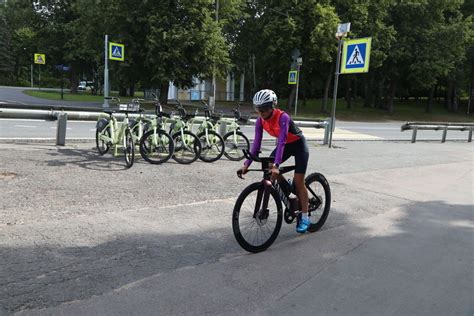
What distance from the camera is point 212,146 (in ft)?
33.4

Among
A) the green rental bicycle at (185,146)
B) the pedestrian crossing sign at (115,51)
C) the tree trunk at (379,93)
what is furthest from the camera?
the tree trunk at (379,93)

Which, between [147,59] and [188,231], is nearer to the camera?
[188,231]

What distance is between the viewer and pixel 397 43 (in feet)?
127

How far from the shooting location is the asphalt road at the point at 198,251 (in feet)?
11.7

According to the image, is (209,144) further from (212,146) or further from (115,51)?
(115,51)

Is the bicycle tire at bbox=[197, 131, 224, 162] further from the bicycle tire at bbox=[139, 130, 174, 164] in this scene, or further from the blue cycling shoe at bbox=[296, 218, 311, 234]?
the blue cycling shoe at bbox=[296, 218, 311, 234]

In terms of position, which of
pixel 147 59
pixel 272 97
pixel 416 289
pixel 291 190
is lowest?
pixel 416 289

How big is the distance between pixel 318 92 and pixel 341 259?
215 ft

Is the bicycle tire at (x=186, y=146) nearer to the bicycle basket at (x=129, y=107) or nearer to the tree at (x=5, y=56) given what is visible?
the bicycle basket at (x=129, y=107)

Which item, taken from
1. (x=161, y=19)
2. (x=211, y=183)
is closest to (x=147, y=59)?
(x=161, y=19)

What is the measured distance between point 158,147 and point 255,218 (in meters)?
4.90

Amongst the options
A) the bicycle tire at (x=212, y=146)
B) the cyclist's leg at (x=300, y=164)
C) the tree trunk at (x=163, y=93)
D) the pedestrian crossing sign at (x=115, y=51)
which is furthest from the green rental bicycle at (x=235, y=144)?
the tree trunk at (x=163, y=93)

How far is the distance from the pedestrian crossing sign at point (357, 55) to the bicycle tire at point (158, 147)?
6.99 metres

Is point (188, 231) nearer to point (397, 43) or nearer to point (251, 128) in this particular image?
point (251, 128)
